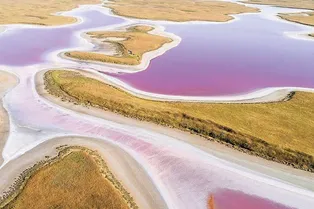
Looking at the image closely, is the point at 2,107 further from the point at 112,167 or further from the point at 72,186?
A: the point at 72,186

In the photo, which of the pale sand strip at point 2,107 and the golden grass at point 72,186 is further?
the pale sand strip at point 2,107

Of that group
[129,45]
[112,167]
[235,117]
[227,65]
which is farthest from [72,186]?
[129,45]

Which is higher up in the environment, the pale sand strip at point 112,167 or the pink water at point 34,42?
the pale sand strip at point 112,167

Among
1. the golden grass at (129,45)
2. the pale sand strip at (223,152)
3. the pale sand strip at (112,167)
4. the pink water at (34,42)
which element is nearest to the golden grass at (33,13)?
the pink water at (34,42)

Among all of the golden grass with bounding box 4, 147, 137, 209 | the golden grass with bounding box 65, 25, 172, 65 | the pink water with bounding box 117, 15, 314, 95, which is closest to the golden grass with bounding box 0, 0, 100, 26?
the golden grass with bounding box 65, 25, 172, 65

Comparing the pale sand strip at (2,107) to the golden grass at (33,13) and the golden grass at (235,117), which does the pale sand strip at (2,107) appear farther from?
the golden grass at (33,13)

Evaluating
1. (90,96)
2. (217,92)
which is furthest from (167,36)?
(90,96)
